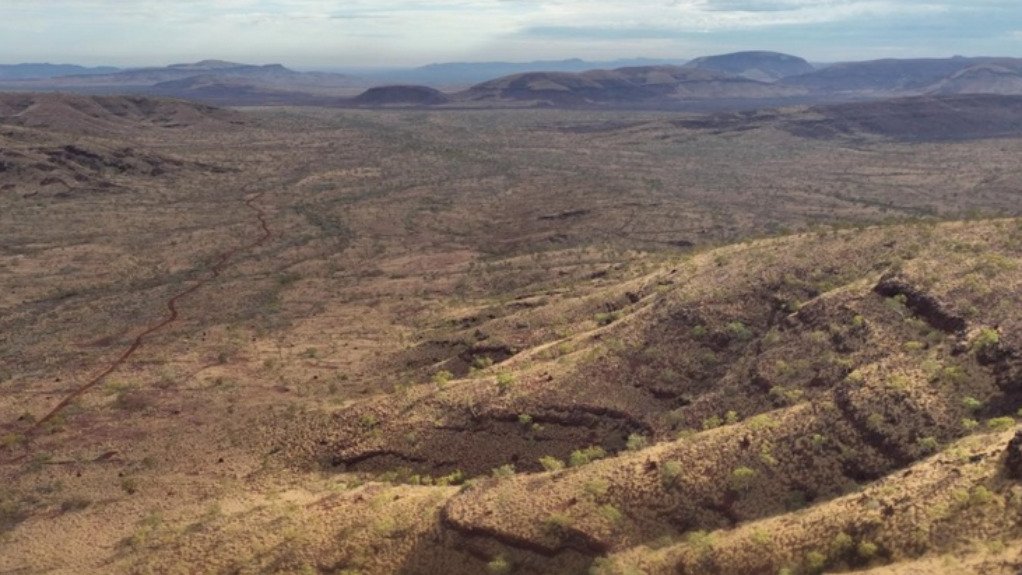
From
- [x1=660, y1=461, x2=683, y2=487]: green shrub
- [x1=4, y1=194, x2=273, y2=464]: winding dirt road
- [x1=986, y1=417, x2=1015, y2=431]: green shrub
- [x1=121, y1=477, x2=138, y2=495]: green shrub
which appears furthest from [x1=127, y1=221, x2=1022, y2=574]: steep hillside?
[x1=4, y1=194, x2=273, y2=464]: winding dirt road

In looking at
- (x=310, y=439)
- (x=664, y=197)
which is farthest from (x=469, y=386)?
(x=664, y=197)

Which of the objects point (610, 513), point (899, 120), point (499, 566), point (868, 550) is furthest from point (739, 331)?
point (899, 120)

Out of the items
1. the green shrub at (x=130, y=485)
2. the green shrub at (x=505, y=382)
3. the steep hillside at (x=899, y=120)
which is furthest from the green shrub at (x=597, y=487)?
the steep hillside at (x=899, y=120)

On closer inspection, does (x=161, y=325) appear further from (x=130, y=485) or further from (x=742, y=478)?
(x=742, y=478)

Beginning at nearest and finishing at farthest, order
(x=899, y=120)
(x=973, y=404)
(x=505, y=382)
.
A: 1. (x=973, y=404)
2. (x=505, y=382)
3. (x=899, y=120)

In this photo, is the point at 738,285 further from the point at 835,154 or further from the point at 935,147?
the point at 935,147

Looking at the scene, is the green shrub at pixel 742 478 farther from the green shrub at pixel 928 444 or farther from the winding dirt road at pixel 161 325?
the winding dirt road at pixel 161 325
